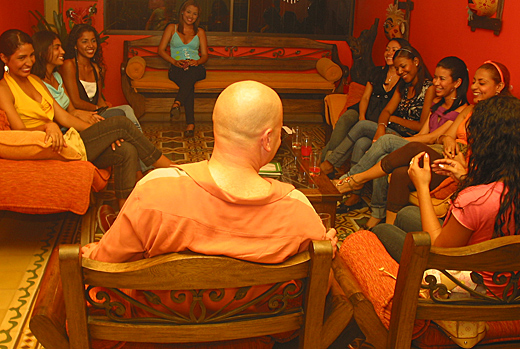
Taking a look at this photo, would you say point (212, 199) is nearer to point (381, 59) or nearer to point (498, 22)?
point (498, 22)

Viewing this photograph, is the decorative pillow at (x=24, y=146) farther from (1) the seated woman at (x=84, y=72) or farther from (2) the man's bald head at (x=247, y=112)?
(2) the man's bald head at (x=247, y=112)

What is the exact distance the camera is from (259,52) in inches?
272

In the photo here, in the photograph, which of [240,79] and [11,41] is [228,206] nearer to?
[11,41]

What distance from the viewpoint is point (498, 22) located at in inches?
156

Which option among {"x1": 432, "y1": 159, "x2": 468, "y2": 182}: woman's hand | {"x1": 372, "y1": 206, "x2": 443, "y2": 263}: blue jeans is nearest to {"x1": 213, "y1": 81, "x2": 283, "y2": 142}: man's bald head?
{"x1": 372, "y1": 206, "x2": 443, "y2": 263}: blue jeans

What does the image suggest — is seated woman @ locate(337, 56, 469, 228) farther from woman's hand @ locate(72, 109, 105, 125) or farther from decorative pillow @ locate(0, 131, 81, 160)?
decorative pillow @ locate(0, 131, 81, 160)

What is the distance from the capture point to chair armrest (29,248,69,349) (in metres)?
1.29

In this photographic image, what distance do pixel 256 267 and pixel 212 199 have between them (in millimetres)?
209

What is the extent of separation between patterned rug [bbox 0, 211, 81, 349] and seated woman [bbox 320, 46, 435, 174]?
198 centimetres

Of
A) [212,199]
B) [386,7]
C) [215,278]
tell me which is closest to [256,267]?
[215,278]

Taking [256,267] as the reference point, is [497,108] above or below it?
above

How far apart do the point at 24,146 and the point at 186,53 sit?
3353mm

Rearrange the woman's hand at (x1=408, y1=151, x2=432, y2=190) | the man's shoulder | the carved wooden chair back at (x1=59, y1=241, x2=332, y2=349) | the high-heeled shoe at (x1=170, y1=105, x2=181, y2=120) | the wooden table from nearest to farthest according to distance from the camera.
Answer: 1. the carved wooden chair back at (x1=59, y1=241, x2=332, y2=349)
2. the man's shoulder
3. the woman's hand at (x1=408, y1=151, x2=432, y2=190)
4. the wooden table
5. the high-heeled shoe at (x1=170, y1=105, x2=181, y2=120)

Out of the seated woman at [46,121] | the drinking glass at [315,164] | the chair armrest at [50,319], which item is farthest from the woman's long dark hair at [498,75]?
the chair armrest at [50,319]
